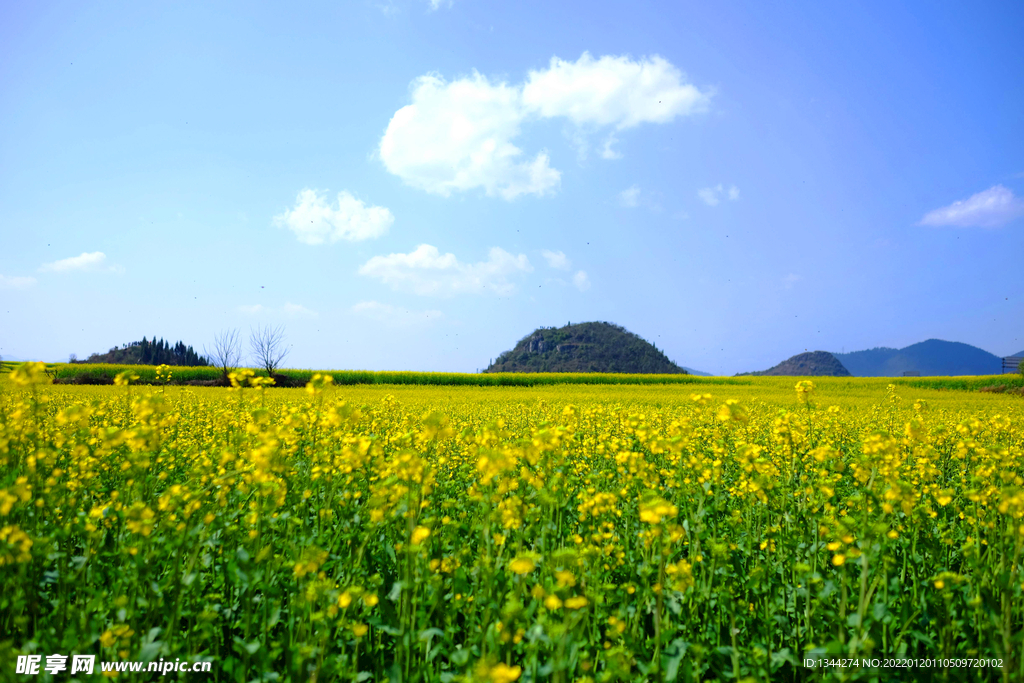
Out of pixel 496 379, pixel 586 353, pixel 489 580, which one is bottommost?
pixel 496 379

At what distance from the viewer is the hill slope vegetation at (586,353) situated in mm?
120250

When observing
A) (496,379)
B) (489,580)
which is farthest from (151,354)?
(489,580)

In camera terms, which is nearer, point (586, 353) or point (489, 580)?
point (489, 580)

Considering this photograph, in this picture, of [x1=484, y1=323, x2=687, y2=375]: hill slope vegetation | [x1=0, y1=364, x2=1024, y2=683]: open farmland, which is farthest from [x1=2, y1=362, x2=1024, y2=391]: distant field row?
[x1=484, y1=323, x2=687, y2=375]: hill slope vegetation

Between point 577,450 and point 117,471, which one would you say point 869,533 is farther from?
point 117,471

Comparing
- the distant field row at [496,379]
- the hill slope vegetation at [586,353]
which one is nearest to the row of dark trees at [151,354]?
the distant field row at [496,379]

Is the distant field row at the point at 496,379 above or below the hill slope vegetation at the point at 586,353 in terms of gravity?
below

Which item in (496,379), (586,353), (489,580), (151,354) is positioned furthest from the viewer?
(586,353)

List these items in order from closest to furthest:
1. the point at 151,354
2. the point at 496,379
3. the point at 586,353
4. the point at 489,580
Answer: the point at 489,580, the point at 496,379, the point at 151,354, the point at 586,353

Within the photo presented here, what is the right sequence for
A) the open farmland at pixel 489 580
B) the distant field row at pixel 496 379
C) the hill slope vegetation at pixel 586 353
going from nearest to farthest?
1. the open farmland at pixel 489 580
2. the distant field row at pixel 496 379
3. the hill slope vegetation at pixel 586 353

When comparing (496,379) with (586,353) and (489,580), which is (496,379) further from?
(586,353)

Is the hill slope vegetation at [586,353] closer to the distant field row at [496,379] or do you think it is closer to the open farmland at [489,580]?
the distant field row at [496,379]

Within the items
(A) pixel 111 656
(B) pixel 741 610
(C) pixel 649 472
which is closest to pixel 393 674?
(A) pixel 111 656

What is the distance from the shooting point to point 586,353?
420 feet
